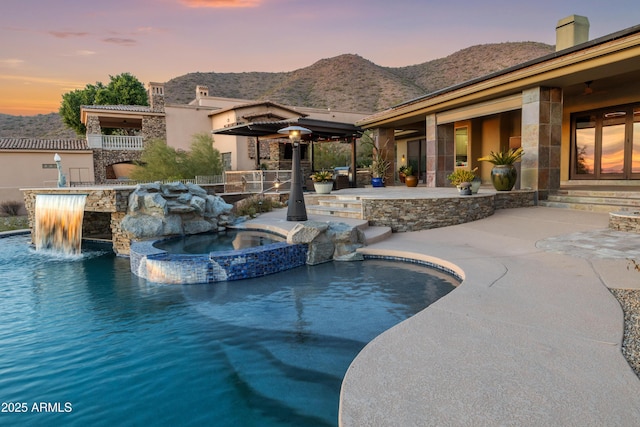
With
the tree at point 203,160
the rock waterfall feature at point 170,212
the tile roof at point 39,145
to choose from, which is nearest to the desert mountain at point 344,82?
the tile roof at point 39,145

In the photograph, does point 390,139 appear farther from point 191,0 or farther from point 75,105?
point 75,105

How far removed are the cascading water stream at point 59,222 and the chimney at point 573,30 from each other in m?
16.0

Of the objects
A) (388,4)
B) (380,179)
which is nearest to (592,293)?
(380,179)

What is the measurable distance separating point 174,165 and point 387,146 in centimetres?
979

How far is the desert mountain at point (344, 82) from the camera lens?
45750 mm

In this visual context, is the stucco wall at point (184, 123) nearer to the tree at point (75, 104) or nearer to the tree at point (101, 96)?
the tree at point (101, 96)

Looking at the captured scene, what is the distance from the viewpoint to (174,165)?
1722cm

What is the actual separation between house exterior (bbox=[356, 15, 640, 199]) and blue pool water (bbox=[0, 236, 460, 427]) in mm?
6214

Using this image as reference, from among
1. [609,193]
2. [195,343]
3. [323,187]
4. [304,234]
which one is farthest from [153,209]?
[609,193]

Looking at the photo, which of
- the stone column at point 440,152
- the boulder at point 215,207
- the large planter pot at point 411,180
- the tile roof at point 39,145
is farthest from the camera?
the tile roof at point 39,145

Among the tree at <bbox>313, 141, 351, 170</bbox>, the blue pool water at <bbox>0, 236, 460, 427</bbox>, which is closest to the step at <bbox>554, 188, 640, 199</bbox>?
the blue pool water at <bbox>0, 236, 460, 427</bbox>

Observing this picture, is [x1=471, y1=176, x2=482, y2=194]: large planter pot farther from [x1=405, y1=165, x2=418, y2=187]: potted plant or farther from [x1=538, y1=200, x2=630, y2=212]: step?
[x1=405, y1=165, x2=418, y2=187]: potted plant

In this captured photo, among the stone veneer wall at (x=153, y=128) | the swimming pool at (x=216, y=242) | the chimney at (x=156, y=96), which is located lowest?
the swimming pool at (x=216, y=242)

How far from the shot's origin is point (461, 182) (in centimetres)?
980
